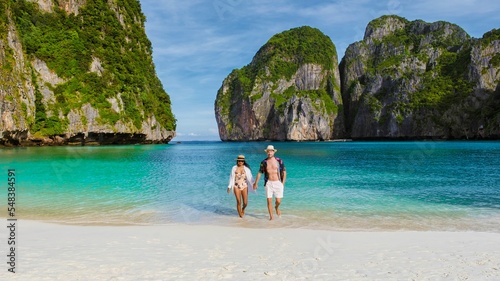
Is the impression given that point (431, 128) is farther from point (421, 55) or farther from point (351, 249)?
point (351, 249)

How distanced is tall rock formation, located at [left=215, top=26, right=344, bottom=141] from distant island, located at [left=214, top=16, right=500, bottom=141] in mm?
449

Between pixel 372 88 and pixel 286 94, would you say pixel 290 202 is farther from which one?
pixel 286 94

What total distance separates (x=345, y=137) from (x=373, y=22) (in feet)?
204

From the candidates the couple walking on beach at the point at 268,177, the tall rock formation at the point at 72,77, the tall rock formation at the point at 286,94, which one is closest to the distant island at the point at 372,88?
the tall rock formation at the point at 286,94

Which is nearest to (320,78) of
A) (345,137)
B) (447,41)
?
(345,137)

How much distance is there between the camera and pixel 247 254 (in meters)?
5.67

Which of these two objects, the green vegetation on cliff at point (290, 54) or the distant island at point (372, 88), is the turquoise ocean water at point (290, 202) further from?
the green vegetation on cliff at point (290, 54)

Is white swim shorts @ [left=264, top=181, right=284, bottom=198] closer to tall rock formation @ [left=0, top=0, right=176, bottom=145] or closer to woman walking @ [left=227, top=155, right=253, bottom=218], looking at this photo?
woman walking @ [left=227, top=155, right=253, bottom=218]

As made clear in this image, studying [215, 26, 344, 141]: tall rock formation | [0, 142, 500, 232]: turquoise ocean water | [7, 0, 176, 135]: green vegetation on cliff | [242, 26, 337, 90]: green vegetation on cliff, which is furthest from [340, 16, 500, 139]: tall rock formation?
[0, 142, 500, 232]: turquoise ocean water

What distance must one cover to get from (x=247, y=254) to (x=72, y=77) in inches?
2417

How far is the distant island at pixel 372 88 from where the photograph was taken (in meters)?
110

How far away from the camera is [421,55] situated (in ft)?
450

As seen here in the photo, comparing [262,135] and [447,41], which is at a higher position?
[447,41]

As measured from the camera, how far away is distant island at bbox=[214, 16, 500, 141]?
110 metres
